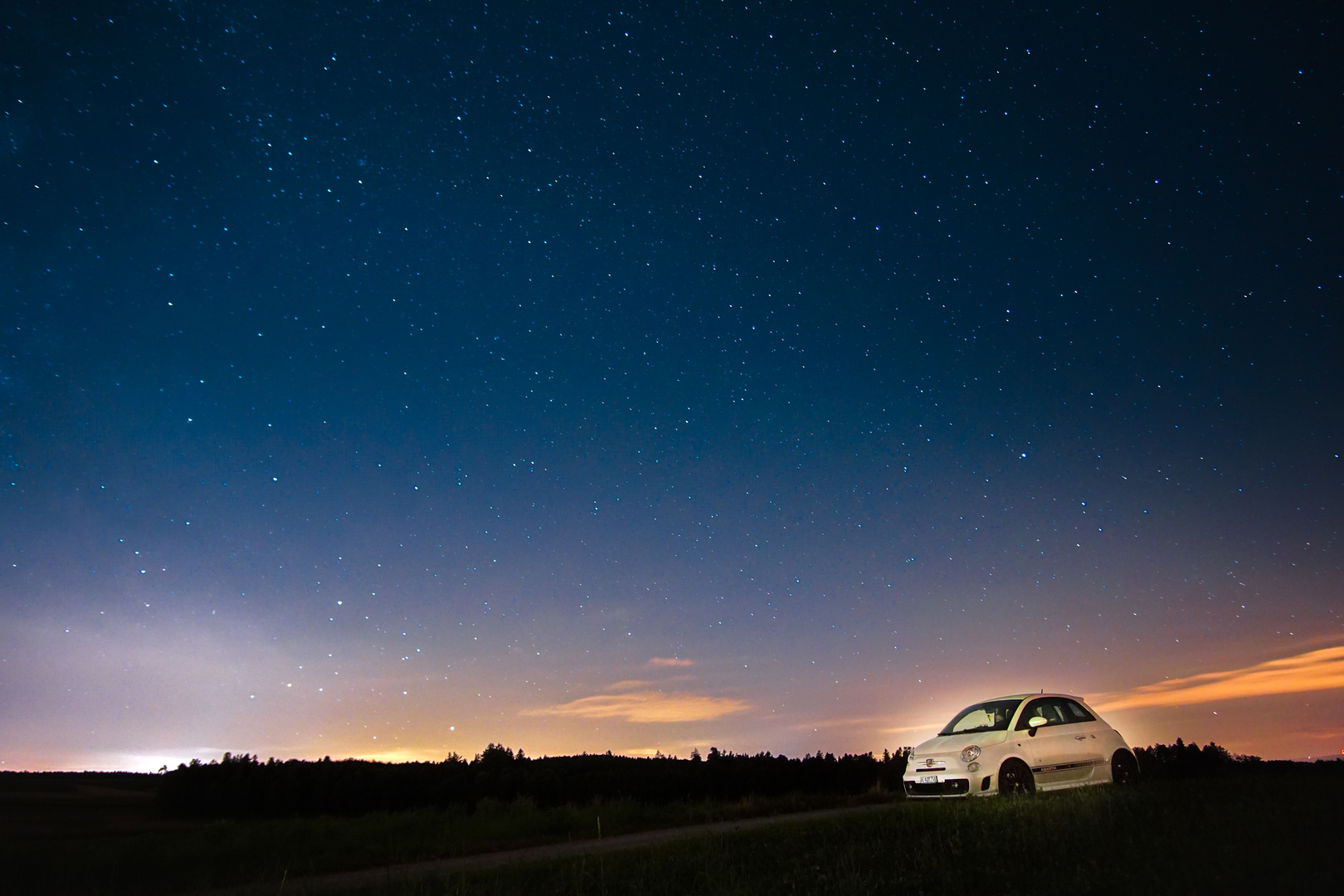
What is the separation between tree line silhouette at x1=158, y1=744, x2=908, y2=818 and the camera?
31359 millimetres

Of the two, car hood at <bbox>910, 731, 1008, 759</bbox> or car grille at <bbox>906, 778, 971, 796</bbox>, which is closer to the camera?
car grille at <bbox>906, 778, 971, 796</bbox>

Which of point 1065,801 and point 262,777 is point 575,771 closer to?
point 262,777

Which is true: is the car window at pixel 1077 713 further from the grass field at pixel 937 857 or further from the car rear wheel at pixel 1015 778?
the car rear wheel at pixel 1015 778

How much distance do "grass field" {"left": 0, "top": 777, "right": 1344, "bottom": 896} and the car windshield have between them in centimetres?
206

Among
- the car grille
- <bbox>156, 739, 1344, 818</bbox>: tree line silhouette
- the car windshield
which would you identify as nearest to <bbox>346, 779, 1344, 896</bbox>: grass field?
the car grille

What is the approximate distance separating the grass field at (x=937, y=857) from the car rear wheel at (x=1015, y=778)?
1.31 metres

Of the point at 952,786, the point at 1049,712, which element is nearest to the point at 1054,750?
the point at 1049,712

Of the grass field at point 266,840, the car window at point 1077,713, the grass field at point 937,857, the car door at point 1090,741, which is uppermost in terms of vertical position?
the car window at point 1077,713

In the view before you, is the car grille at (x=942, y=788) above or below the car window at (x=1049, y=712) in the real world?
below

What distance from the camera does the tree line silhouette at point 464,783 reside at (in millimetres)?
31359

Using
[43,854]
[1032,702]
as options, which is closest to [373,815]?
[43,854]

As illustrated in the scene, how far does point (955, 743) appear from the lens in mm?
13398

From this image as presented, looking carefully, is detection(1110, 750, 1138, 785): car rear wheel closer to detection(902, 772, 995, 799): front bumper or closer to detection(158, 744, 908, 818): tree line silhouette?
detection(902, 772, 995, 799): front bumper

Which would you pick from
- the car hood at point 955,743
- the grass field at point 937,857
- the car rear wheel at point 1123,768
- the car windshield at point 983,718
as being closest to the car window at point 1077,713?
the car rear wheel at point 1123,768
